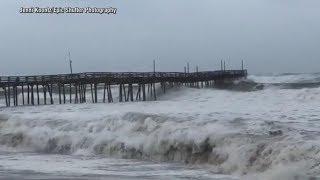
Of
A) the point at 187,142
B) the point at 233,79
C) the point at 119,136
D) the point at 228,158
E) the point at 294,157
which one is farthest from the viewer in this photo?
the point at 233,79

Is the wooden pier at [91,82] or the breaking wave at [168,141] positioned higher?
the wooden pier at [91,82]

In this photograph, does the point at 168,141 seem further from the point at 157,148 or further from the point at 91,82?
the point at 91,82

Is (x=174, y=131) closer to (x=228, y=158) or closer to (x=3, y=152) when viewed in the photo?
(x=228, y=158)

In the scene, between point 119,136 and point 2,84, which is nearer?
point 119,136

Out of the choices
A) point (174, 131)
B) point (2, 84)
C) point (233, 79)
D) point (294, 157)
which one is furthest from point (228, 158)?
point (233, 79)

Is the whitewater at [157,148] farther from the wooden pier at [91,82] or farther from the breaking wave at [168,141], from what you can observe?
the wooden pier at [91,82]

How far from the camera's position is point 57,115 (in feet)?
87.5

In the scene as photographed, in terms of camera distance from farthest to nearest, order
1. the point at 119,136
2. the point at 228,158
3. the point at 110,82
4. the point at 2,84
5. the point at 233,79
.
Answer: the point at 233,79
the point at 110,82
the point at 2,84
the point at 119,136
the point at 228,158

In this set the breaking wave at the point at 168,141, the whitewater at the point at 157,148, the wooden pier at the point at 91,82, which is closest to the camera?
the whitewater at the point at 157,148

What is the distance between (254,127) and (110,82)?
111 feet

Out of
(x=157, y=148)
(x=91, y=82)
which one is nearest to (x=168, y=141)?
(x=157, y=148)

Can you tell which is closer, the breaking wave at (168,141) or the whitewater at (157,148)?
the whitewater at (157,148)

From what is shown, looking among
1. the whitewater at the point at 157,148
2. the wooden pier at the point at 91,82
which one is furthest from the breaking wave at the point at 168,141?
the wooden pier at the point at 91,82

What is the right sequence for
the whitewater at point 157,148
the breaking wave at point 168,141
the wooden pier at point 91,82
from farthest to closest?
1. the wooden pier at point 91,82
2. the breaking wave at point 168,141
3. the whitewater at point 157,148
